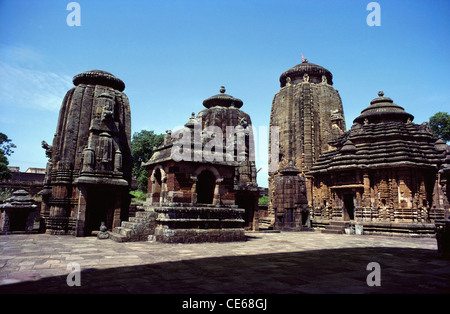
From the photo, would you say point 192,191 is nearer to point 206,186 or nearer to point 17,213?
point 206,186

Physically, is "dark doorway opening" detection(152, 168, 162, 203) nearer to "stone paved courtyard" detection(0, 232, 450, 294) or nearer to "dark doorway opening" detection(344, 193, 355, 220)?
"stone paved courtyard" detection(0, 232, 450, 294)

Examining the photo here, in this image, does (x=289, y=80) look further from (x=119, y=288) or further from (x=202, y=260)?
(x=119, y=288)

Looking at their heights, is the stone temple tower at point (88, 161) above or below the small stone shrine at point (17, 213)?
above

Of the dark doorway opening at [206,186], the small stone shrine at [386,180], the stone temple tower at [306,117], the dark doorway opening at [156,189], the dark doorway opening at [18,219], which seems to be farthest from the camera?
the stone temple tower at [306,117]

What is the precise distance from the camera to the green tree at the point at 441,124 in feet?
124

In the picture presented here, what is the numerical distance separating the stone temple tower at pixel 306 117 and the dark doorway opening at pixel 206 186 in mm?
18274

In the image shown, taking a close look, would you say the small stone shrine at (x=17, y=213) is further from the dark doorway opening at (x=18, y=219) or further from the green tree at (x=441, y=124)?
the green tree at (x=441, y=124)

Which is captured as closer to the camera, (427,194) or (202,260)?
(202,260)

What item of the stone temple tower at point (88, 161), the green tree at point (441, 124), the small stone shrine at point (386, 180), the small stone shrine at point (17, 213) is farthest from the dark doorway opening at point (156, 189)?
the green tree at point (441, 124)

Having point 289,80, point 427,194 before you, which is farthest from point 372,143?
point 289,80

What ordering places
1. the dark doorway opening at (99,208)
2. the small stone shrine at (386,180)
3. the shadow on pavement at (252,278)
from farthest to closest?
the small stone shrine at (386,180) < the dark doorway opening at (99,208) < the shadow on pavement at (252,278)

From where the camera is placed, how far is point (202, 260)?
7.20m

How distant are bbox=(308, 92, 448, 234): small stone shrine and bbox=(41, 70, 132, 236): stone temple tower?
50.8ft
